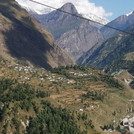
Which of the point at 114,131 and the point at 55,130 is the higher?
the point at 55,130

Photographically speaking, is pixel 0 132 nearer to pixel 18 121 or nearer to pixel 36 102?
pixel 18 121

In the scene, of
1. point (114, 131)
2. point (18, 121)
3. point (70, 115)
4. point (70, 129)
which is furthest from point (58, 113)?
point (114, 131)

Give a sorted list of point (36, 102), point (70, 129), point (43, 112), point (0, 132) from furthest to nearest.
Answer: point (36, 102), point (43, 112), point (70, 129), point (0, 132)

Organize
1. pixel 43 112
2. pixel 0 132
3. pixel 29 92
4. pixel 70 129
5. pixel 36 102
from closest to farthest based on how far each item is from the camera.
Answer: pixel 0 132 < pixel 70 129 < pixel 43 112 < pixel 36 102 < pixel 29 92

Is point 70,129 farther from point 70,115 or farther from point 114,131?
point 114,131

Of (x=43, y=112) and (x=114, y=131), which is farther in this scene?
(x=114, y=131)

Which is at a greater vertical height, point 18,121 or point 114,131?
point 18,121

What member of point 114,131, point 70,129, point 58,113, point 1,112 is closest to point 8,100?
point 1,112

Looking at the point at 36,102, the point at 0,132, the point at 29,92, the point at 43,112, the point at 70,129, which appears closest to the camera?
the point at 0,132

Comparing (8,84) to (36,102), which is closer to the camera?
(36,102)
